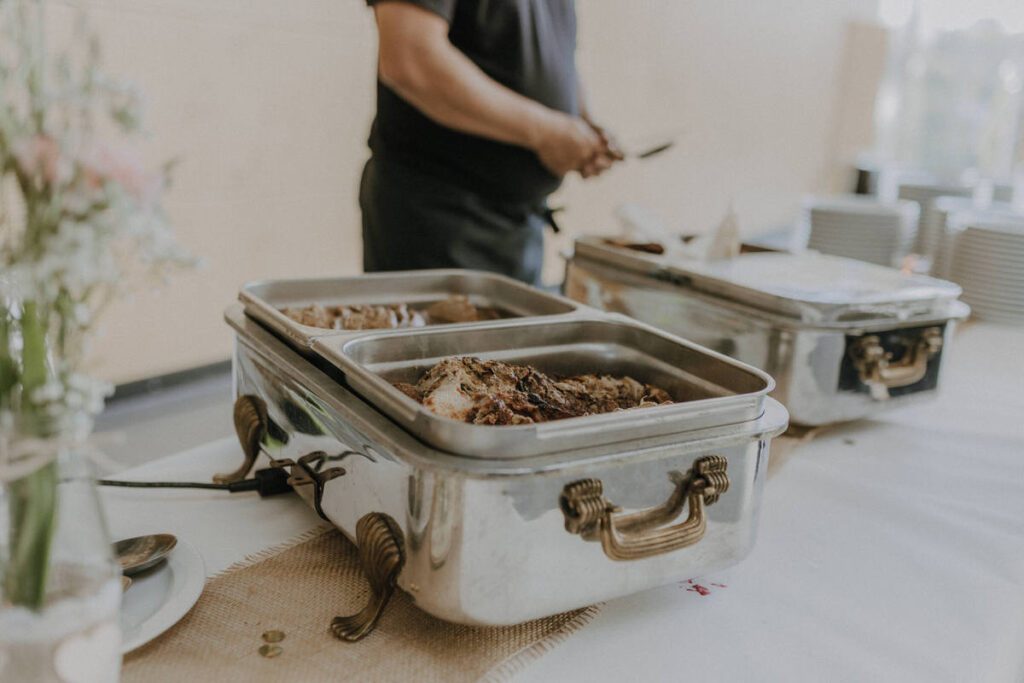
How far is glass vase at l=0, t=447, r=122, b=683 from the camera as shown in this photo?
0.40m

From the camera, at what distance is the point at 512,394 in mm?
712

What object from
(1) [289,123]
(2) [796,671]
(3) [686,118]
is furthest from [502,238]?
(3) [686,118]

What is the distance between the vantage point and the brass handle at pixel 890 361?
1050 millimetres

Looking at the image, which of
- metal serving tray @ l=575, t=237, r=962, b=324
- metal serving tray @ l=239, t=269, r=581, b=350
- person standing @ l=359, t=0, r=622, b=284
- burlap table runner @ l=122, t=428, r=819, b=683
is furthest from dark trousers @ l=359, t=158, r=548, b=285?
burlap table runner @ l=122, t=428, r=819, b=683

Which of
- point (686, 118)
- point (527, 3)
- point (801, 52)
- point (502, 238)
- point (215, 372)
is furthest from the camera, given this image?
point (801, 52)

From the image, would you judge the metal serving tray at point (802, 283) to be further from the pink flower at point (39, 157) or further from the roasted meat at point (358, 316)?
the pink flower at point (39, 157)

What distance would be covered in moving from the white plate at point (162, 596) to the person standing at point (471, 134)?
2.72 ft

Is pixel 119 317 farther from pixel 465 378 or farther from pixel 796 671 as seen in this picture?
→ pixel 796 671

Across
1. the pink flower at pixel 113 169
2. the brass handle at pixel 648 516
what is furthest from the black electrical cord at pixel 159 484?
the pink flower at pixel 113 169

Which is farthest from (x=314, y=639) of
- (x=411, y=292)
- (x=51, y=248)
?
(x=411, y=292)

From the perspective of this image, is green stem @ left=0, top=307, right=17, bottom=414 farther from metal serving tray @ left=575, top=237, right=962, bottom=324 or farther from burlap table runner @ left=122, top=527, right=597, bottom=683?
metal serving tray @ left=575, top=237, right=962, bottom=324

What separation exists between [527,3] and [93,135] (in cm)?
112

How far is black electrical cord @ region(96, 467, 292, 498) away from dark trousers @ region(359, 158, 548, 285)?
0.75m

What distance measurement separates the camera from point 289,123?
265 cm
